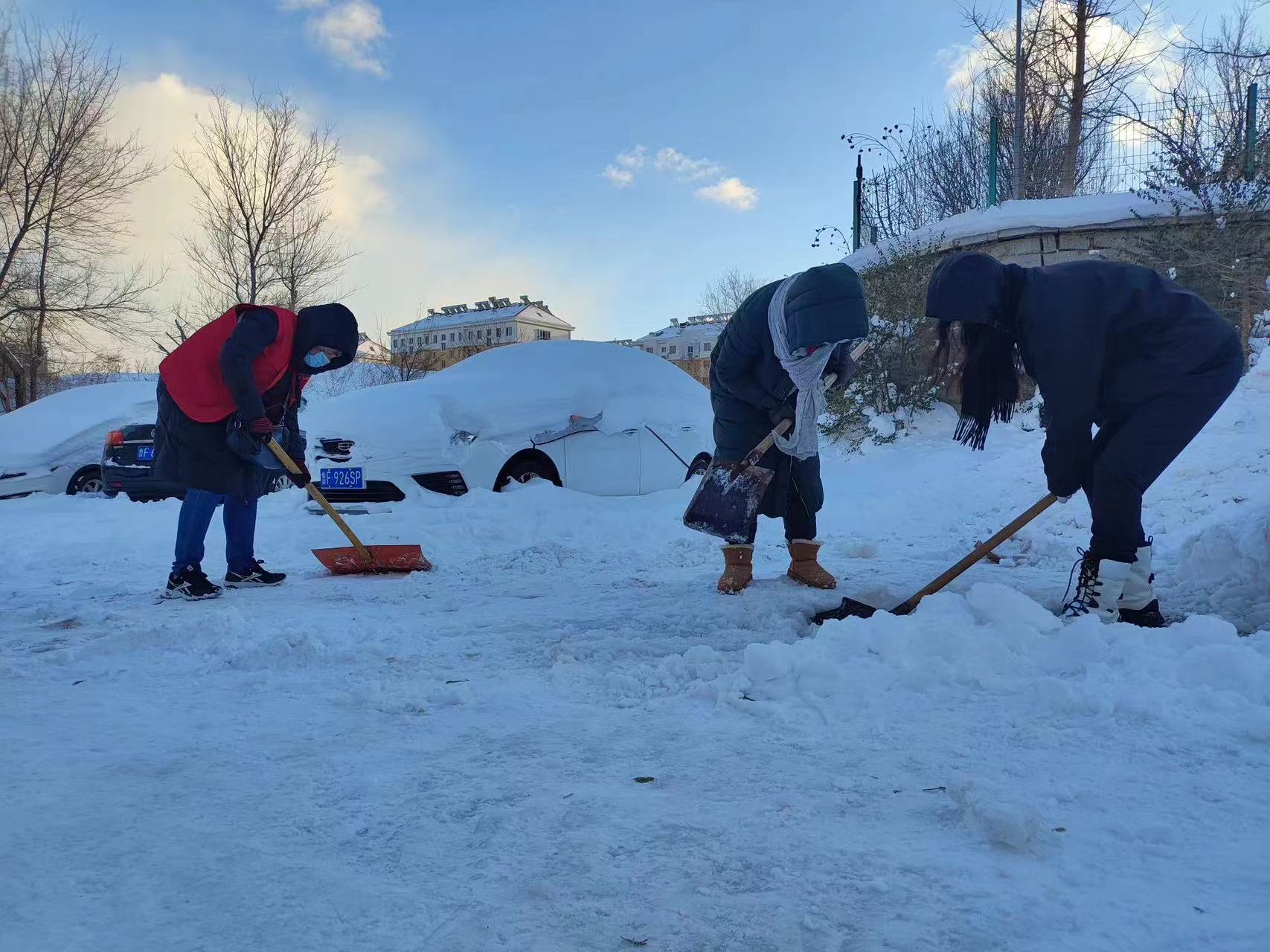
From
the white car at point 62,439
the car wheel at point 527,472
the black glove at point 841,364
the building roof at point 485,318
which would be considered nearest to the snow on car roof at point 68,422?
the white car at point 62,439

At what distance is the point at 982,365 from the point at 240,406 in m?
3.34

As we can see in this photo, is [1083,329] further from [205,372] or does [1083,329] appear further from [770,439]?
[205,372]

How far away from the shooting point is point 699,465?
6121mm

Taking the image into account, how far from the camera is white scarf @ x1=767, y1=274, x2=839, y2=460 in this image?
366cm

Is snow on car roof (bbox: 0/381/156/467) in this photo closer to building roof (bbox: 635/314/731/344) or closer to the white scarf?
the white scarf

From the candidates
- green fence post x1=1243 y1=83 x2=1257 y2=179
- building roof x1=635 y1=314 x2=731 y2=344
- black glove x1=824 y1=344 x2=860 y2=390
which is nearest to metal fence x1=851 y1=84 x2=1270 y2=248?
green fence post x1=1243 y1=83 x2=1257 y2=179

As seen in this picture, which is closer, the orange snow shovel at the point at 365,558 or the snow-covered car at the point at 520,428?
the orange snow shovel at the point at 365,558

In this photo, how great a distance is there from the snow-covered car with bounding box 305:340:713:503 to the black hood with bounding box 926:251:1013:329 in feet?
10.5

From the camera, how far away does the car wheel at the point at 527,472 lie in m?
5.96

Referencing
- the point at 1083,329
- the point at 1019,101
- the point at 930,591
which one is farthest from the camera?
the point at 1019,101

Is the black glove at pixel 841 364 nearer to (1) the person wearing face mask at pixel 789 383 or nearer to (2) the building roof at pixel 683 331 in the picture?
(1) the person wearing face mask at pixel 789 383

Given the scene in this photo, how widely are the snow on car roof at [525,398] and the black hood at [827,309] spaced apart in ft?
9.39

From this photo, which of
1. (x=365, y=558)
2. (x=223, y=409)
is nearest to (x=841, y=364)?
(x=365, y=558)

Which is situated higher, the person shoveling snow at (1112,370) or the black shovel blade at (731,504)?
the person shoveling snow at (1112,370)
